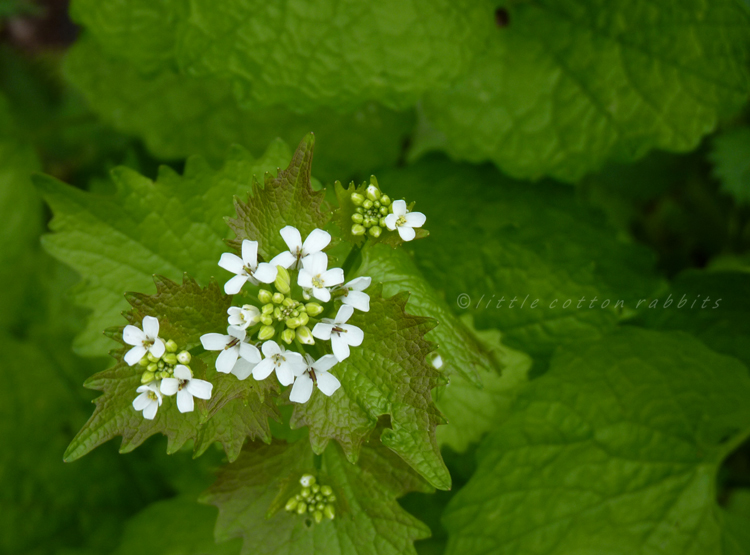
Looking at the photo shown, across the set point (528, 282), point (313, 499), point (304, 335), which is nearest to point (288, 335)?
point (304, 335)

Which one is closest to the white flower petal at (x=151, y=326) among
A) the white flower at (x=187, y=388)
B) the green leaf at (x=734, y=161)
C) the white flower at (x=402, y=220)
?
the white flower at (x=187, y=388)

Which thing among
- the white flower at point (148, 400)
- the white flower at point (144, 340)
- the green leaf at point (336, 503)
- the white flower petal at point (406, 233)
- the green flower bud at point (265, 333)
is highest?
the white flower petal at point (406, 233)

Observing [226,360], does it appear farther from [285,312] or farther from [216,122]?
[216,122]

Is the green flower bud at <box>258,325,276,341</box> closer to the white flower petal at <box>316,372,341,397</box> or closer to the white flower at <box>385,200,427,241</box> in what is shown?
the white flower petal at <box>316,372,341,397</box>

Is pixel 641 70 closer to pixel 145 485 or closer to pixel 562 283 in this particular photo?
pixel 562 283

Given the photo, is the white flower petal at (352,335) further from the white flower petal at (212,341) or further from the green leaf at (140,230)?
the green leaf at (140,230)

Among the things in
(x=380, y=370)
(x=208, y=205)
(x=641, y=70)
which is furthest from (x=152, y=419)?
(x=641, y=70)

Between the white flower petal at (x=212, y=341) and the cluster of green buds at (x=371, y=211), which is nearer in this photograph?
the white flower petal at (x=212, y=341)
